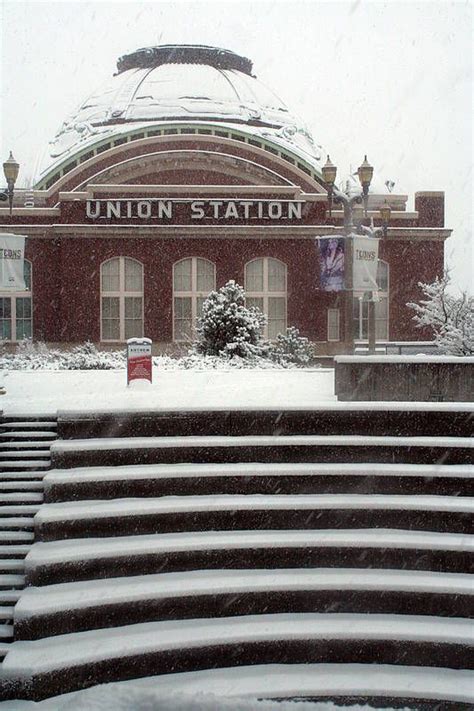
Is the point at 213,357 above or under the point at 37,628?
above

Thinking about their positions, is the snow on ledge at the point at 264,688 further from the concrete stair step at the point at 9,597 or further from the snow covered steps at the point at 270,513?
the snow covered steps at the point at 270,513

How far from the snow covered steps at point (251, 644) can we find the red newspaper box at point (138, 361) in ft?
21.3

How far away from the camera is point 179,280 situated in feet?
103

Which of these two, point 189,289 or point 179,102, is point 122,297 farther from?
point 179,102

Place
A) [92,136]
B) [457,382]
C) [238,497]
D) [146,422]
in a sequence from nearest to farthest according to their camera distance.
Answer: [238,497]
[146,422]
[457,382]
[92,136]

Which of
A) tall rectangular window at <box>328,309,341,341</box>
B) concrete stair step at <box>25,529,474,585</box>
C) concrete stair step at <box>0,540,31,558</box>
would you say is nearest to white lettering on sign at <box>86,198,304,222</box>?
tall rectangular window at <box>328,309,341,341</box>

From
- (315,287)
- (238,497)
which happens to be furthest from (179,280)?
(238,497)

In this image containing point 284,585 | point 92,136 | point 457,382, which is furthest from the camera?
point 92,136

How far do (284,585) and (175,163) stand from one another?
1274 inches

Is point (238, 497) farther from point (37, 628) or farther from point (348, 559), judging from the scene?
point (37, 628)

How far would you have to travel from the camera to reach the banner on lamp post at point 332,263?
17406 millimetres

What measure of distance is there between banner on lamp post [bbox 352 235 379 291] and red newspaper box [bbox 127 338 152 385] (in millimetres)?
5451

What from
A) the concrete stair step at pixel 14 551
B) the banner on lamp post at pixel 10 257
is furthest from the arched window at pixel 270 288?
the concrete stair step at pixel 14 551

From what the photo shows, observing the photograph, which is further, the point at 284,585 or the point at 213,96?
the point at 213,96
